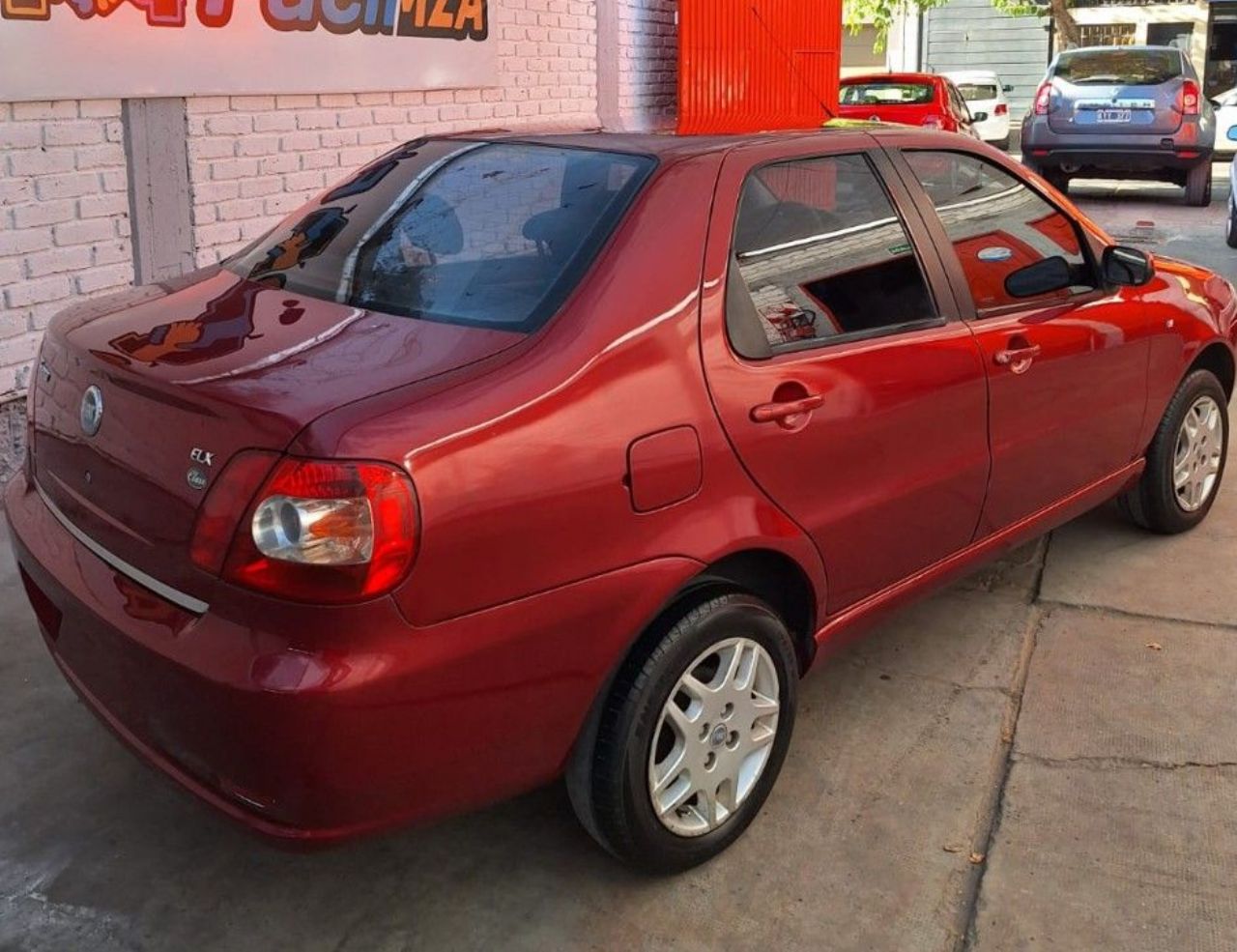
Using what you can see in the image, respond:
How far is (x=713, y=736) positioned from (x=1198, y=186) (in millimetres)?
13744

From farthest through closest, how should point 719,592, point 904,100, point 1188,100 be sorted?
1. point 904,100
2. point 1188,100
3. point 719,592

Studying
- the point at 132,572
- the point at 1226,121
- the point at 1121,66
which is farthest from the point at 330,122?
the point at 1226,121

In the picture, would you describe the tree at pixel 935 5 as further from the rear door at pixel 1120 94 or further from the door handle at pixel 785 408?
the door handle at pixel 785 408

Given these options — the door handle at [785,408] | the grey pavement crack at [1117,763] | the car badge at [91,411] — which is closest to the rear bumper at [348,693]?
the car badge at [91,411]

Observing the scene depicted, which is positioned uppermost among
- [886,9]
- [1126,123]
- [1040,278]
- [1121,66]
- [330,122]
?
[886,9]

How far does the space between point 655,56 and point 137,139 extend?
5.67m

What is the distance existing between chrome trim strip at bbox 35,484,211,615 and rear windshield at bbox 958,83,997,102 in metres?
22.7

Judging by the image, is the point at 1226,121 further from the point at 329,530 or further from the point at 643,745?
the point at 329,530

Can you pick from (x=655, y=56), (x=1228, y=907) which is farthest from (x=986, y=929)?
(x=655, y=56)

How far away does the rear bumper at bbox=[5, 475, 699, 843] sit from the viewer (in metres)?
2.22

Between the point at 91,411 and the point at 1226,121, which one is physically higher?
the point at 1226,121

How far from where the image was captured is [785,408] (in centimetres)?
285

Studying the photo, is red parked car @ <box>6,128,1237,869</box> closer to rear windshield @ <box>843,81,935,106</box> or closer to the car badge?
the car badge

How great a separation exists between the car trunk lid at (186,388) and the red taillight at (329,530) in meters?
0.10
